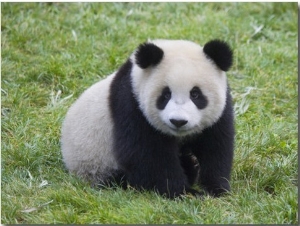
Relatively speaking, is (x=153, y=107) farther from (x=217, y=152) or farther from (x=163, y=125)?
(x=217, y=152)

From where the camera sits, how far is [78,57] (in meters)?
8.62

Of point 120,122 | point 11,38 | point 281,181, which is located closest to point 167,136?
point 120,122

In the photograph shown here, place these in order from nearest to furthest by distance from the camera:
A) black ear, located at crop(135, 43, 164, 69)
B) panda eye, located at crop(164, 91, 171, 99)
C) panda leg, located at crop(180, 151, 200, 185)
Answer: panda eye, located at crop(164, 91, 171, 99) < black ear, located at crop(135, 43, 164, 69) < panda leg, located at crop(180, 151, 200, 185)

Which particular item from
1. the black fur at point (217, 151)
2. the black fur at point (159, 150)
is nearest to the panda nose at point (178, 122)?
the black fur at point (159, 150)

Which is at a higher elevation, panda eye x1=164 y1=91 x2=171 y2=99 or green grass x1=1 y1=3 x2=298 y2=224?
→ panda eye x1=164 y1=91 x2=171 y2=99

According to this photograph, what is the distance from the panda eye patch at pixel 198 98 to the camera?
552cm

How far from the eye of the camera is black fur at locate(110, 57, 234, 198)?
574 cm

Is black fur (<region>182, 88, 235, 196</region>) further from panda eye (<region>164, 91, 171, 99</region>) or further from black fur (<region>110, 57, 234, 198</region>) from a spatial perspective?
panda eye (<region>164, 91, 171, 99</region>)

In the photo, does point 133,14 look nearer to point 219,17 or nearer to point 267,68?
point 219,17

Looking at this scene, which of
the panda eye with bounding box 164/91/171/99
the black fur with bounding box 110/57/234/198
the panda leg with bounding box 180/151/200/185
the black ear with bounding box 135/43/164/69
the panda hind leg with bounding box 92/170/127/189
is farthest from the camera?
the panda leg with bounding box 180/151/200/185

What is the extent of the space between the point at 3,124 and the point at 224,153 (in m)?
2.57

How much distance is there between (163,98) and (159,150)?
0.49 metres

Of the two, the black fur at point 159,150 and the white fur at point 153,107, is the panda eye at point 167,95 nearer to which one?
the white fur at point 153,107

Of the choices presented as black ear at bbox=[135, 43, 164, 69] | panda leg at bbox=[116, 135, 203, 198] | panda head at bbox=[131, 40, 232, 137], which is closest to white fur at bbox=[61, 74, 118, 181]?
panda leg at bbox=[116, 135, 203, 198]
